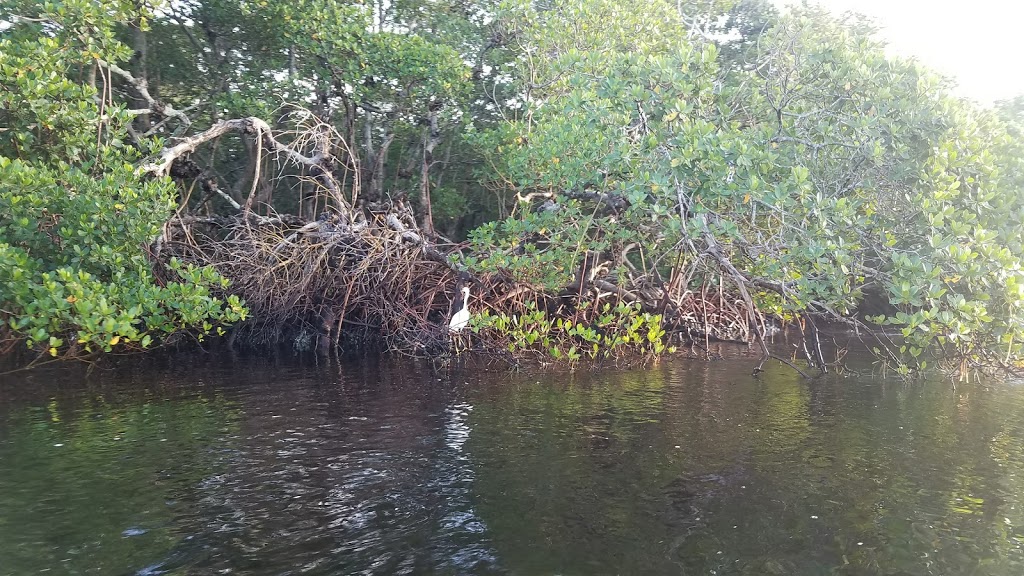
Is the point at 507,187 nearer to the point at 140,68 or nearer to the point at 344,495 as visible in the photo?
the point at 140,68

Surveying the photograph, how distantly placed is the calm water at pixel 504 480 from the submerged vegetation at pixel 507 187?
39.9 inches

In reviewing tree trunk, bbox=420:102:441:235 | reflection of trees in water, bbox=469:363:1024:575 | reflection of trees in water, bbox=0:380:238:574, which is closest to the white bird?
reflection of trees in water, bbox=469:363:1024:575

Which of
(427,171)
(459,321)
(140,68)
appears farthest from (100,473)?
(140,68)

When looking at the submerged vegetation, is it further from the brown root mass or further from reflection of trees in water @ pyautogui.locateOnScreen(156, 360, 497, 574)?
reflection of trees in water @ pyautogui.locateOnScreen(156, 360, 497, 574)

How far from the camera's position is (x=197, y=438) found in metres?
5.06

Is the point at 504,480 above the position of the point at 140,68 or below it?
below

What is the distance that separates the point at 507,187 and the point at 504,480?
8.03 metres

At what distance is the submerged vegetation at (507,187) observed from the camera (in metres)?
6.10

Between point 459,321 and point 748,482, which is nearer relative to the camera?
point 748,482

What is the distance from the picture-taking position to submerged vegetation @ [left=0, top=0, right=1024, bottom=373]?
6102 millimetres

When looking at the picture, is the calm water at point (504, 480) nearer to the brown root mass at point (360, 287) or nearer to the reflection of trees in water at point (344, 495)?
the reflection of trees in water at point (344, 495)

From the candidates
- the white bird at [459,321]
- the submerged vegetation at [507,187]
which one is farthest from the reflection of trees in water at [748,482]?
the white bird at [459,321]

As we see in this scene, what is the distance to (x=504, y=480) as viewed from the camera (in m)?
4.28

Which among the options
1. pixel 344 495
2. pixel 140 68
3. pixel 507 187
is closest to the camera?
pixel 344 495
